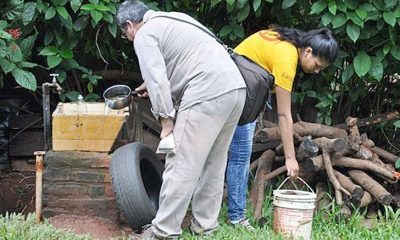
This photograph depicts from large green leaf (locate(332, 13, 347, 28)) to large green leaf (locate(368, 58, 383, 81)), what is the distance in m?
0.45

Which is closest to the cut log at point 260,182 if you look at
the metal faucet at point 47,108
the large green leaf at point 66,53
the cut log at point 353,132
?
the cut log at point 353,132

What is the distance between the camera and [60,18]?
4277mm

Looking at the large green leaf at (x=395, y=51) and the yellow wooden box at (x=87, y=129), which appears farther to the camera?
the large green leaf at (x=395, y=51)

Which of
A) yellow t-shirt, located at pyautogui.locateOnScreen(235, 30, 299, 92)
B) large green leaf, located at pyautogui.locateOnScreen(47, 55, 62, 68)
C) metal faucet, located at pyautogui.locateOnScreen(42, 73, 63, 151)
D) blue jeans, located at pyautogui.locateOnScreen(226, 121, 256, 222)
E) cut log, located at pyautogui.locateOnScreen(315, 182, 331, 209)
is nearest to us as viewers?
yellow t-shirt, located at pyautogui.locateOnScreen(235, 30, 299, 92)

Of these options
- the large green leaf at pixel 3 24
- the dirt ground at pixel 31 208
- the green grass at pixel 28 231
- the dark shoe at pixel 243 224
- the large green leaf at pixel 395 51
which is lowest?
the dirt ground at pixel 31 208

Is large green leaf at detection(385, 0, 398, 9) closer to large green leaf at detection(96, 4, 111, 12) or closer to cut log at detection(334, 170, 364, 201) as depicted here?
cut log at detection(334, 170, 364, 201)

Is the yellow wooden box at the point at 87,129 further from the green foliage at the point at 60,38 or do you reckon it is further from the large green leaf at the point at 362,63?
the large green leaf at the point at 362,63

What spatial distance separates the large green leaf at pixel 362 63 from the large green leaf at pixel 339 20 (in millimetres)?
356

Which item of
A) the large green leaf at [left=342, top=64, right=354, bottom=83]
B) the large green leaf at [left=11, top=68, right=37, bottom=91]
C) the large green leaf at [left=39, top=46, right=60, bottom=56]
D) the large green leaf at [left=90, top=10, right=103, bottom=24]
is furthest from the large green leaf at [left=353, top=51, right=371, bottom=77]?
the large green leaf at [left=11, top=68, right=37, bottom=91]

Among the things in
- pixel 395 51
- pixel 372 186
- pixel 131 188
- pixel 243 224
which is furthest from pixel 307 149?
pixel 131 188

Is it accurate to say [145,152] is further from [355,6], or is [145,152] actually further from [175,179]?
[355,6]

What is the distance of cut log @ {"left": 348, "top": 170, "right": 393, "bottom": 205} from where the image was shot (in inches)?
159

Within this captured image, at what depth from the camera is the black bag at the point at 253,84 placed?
Result: 339 cm

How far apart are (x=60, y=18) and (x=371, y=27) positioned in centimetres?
227
